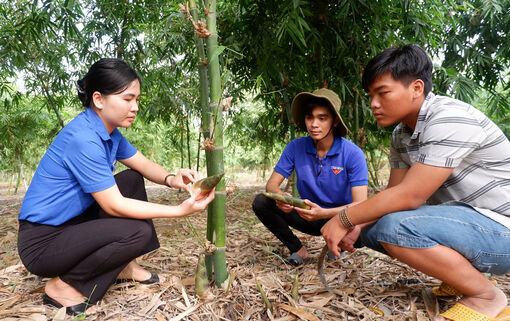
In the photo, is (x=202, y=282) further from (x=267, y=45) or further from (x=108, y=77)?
(x=267, y=45)

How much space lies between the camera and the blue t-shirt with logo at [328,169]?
5.93 feet

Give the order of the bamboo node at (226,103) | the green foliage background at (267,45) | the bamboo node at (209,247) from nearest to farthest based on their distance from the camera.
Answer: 1. the bamboo node at (226,103)
2. the bamboo node at (209,247)
3. the green foliage background at (267,45)

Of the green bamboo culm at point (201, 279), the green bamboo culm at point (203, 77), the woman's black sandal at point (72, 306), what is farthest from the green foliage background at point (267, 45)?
the woman's black sandal at point (72, 306)

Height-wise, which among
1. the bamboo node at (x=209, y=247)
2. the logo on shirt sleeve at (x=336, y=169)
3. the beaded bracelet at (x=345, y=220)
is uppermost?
the logo on shirt sleeve at (x=336, y=169)

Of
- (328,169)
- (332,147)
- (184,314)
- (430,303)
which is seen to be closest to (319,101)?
(332,147)

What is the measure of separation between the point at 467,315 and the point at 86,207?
1.62m

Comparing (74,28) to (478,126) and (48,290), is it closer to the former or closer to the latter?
(48,290)

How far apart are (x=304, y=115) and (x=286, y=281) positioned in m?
0.97

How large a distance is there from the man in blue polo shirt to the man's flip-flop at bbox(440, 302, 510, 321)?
679mm

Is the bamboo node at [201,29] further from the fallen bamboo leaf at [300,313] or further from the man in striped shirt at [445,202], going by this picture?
the fallen bamboo leaf at [300,313]

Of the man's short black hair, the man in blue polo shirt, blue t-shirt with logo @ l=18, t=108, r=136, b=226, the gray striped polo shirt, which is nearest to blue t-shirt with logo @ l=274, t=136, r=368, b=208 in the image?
the man in blue polo shirt

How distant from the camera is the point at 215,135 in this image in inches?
51.8

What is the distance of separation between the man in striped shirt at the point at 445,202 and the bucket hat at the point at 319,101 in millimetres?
385

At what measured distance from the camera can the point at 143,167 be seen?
68.2 inches
